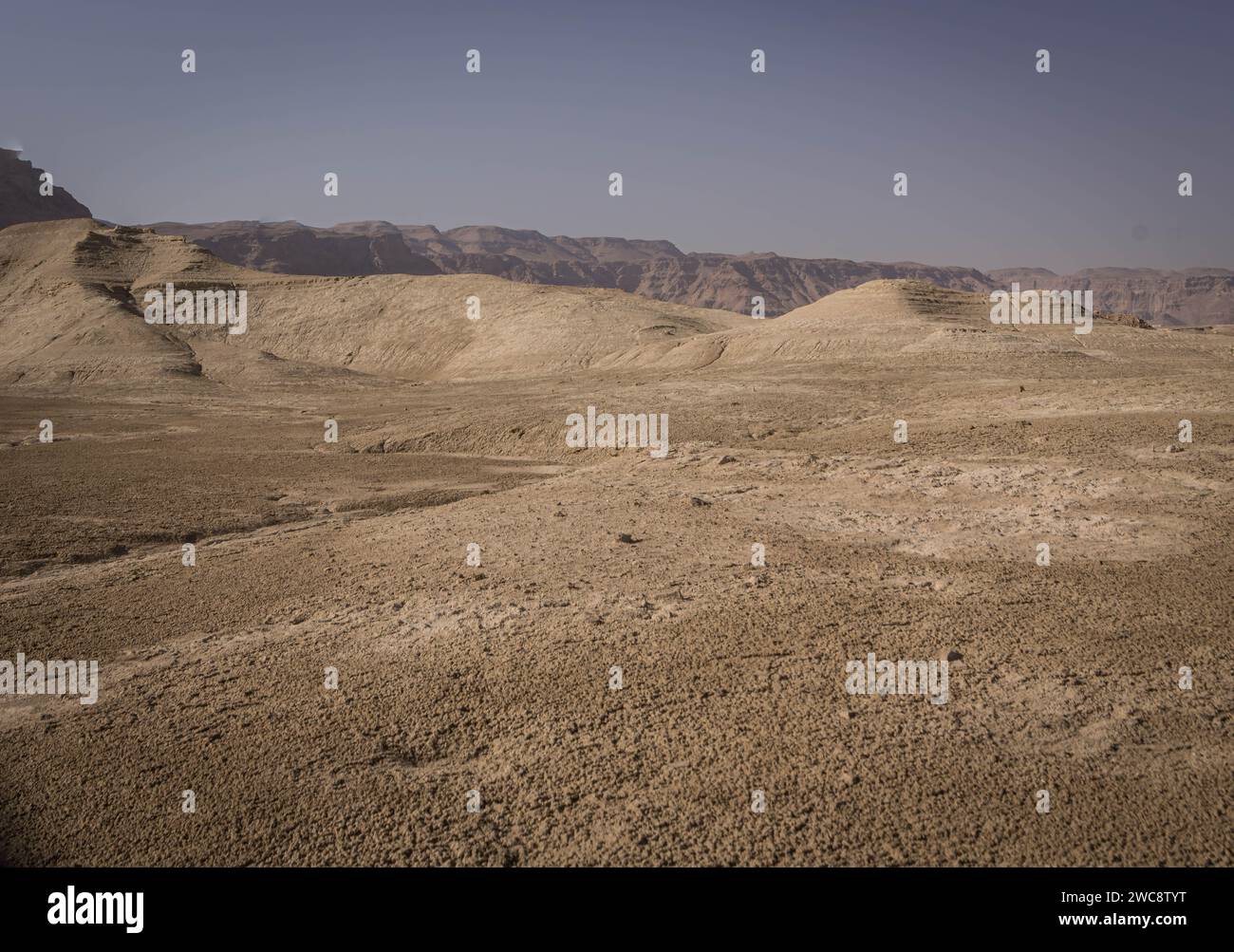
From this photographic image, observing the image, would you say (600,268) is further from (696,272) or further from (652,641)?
(652,641)

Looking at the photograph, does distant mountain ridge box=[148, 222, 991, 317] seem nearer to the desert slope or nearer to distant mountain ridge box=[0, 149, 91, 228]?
distant mountain ridge box=[0, 149, 91, 228]

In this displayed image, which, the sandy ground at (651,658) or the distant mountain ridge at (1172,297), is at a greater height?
the distant mountain ridge at (1172,297)

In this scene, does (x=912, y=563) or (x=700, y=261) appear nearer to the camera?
(x=912, y=563)

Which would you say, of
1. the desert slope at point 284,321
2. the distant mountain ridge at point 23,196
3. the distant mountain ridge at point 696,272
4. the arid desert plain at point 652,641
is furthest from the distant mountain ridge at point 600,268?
the arid desert plain at point 652,641

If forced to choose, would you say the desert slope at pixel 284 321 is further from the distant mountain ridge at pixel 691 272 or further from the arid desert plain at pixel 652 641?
the distant mountain ridge at pixel 691 272

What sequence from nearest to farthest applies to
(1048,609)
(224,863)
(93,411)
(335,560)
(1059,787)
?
(224,863) → (1059,787) → (1048,609) → (335,560) → (93,411)
